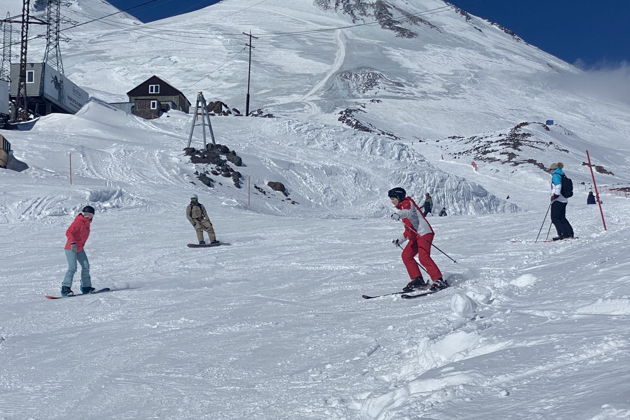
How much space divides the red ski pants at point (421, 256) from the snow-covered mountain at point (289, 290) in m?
0.41

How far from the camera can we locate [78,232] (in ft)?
35.7

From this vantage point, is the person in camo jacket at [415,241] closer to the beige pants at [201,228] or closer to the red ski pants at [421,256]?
the red ski pants at [421,256]

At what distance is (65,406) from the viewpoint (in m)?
5.35

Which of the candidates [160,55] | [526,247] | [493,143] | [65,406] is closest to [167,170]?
[526,247]

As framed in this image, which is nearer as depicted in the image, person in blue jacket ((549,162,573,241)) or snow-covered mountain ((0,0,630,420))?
snow-covered mountain ((0,0,630,420))

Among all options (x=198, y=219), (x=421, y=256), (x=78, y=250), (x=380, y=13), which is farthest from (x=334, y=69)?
(x=421, y=256)

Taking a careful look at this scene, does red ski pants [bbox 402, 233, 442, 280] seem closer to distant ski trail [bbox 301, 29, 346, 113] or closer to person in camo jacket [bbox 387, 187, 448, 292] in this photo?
person in camo jacket [bbox 387, 187, 448, 292]

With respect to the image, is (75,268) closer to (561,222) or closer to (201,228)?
(201,228)

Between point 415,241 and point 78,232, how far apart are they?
17.7 ft

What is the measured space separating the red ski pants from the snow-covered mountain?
0.41 meters

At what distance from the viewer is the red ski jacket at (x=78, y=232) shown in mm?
10758

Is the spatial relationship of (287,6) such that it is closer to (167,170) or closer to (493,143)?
(493,143)

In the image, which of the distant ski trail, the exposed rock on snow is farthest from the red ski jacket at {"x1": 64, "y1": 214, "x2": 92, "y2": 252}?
the exposed rock on snow

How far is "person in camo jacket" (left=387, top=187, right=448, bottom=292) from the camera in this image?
8961 millimetres
